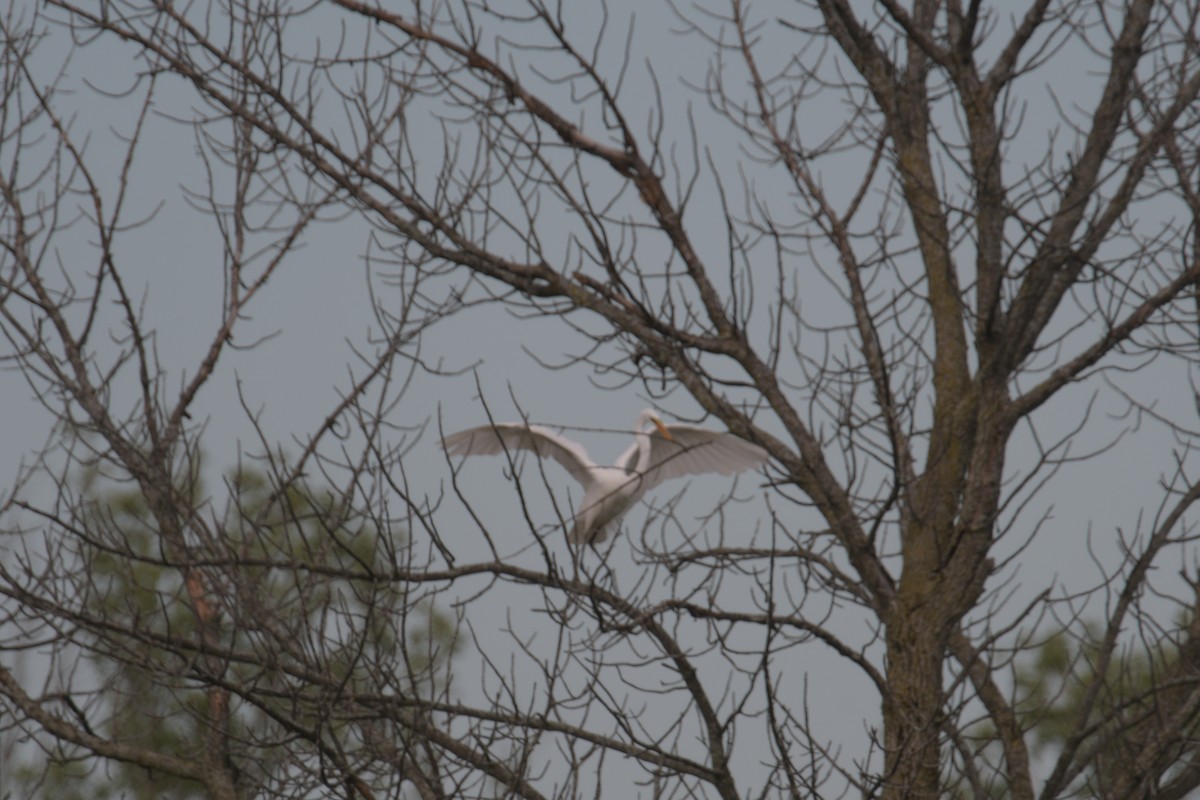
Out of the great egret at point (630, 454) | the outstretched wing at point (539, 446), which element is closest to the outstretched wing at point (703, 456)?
the great egret at point (630, 454)

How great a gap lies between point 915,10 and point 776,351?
1.83m

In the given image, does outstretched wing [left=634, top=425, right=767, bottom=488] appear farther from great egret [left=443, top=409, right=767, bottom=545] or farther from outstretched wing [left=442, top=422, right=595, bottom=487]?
outstretched wing [left=442, top=422, right=595, bottom=487]

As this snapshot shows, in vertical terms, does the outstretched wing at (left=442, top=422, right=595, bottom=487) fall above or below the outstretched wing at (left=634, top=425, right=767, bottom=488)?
above

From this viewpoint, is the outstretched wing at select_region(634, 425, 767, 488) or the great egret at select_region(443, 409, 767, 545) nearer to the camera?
the great egret at select_region(443, 409, 767, 545)

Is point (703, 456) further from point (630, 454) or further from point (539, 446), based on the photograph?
point (539, 446)

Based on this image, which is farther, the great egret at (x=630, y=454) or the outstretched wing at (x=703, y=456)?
the outstretched wing at (x=703, y=456)

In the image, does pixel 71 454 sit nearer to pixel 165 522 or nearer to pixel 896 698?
pixel 165 522

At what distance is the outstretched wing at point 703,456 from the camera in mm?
9141

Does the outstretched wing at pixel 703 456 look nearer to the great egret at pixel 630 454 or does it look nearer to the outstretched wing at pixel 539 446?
the great egret at pixel 630 454

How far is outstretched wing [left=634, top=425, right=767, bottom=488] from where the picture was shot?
30.0 ft

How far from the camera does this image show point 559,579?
129 inches

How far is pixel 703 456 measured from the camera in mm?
9484

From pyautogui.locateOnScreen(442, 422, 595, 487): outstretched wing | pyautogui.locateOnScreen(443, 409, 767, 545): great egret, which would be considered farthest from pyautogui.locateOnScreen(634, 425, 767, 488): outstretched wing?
pyautogui.locateOnScreen(442, 422, 595, 487): outstretched wing

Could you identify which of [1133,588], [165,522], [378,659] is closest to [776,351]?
[1133,588]
